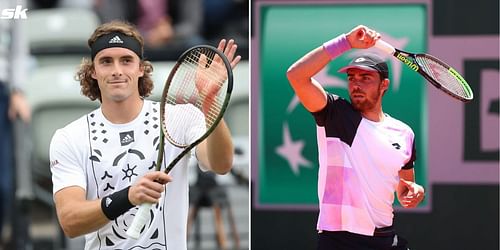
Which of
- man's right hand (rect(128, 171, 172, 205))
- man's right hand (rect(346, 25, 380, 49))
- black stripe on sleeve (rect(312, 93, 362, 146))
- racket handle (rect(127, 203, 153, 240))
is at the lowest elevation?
racket handle (rect(127, 203, 153, 240))

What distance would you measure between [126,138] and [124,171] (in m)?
0.12

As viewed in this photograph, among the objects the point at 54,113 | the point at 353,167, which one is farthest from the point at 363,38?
the point at 54,113

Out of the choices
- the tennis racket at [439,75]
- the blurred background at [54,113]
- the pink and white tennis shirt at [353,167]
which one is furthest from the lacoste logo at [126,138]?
the blurred background at [54,113]

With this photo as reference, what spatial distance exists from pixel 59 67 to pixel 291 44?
1695 millimetres

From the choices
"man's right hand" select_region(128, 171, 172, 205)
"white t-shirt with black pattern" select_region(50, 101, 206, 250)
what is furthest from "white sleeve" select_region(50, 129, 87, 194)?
"man's right hand" select_region(128, 171, 172, 205)

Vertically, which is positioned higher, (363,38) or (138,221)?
(363,38)

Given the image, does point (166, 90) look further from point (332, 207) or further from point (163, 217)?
point (332, 207)

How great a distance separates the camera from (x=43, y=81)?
622cm

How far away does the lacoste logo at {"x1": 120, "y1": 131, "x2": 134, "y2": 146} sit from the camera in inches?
142

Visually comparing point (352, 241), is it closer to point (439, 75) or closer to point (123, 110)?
point (439, 75)

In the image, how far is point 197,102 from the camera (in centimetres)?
367

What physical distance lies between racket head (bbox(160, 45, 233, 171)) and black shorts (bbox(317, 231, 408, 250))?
27.0 inches

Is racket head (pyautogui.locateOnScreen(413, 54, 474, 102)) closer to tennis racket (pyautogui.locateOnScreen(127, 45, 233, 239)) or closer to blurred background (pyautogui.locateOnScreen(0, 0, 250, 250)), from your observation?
tennis racket (pyautogui.locateOnScreen(127, 45, 233, 239))

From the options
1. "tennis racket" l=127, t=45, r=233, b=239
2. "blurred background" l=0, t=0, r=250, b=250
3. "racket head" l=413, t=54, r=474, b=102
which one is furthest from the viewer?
"blurred background" l=0, t=0, r=250, b=250
